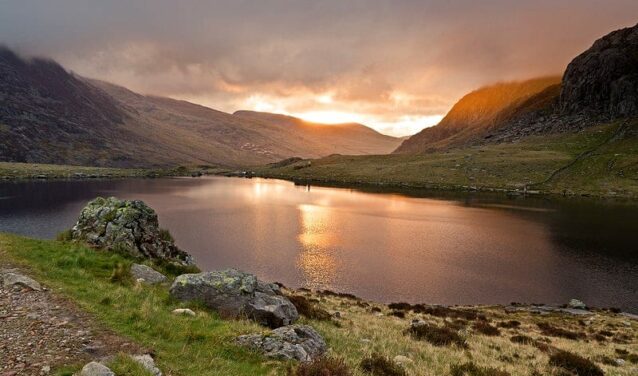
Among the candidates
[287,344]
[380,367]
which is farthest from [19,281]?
[380,367]

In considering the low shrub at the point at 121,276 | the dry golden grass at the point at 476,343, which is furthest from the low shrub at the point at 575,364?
the low shrub at the point at 121,276

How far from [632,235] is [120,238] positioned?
9406cm

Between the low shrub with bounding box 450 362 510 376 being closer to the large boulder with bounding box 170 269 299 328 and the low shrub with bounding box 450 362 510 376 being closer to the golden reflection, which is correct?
the large boulder with bounding box 170 269 299 328

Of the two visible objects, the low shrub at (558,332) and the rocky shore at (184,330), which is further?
the low shrub at (558,332)

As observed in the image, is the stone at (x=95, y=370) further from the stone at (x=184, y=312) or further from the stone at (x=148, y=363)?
the stone at (x=184, y=312)

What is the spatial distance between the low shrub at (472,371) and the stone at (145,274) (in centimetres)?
1550

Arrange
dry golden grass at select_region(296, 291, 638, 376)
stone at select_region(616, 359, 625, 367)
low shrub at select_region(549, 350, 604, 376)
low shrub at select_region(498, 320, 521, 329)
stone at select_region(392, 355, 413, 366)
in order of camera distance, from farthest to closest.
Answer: low shrub at select_region(498, 320, 521, 329) → stone at select_region(616, 359, 625, 367) → low shrub at select_region(549, 350, 604, 376) → dry golden grass at select_region(296, 291, 638, 376) → stone at select_region(392, 355, 413, 366)

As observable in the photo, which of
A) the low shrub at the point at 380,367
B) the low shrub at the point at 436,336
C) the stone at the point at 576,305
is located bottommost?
the stone at the point at 576,305

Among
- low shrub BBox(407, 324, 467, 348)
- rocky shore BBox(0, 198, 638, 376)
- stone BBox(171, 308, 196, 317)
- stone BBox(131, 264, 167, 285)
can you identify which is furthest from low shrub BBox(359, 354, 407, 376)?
A: stone BBox(131, 264, 167, 285)

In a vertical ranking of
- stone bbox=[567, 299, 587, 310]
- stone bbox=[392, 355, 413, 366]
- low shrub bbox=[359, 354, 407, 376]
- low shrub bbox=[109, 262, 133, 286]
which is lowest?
stone bbox=[567, 299, 587, 310]

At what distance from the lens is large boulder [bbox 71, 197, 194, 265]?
2641 cm

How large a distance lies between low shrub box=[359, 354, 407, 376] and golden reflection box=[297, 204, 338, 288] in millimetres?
35112

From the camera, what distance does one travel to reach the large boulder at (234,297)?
719 inches

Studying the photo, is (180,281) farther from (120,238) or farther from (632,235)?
(632,235)
